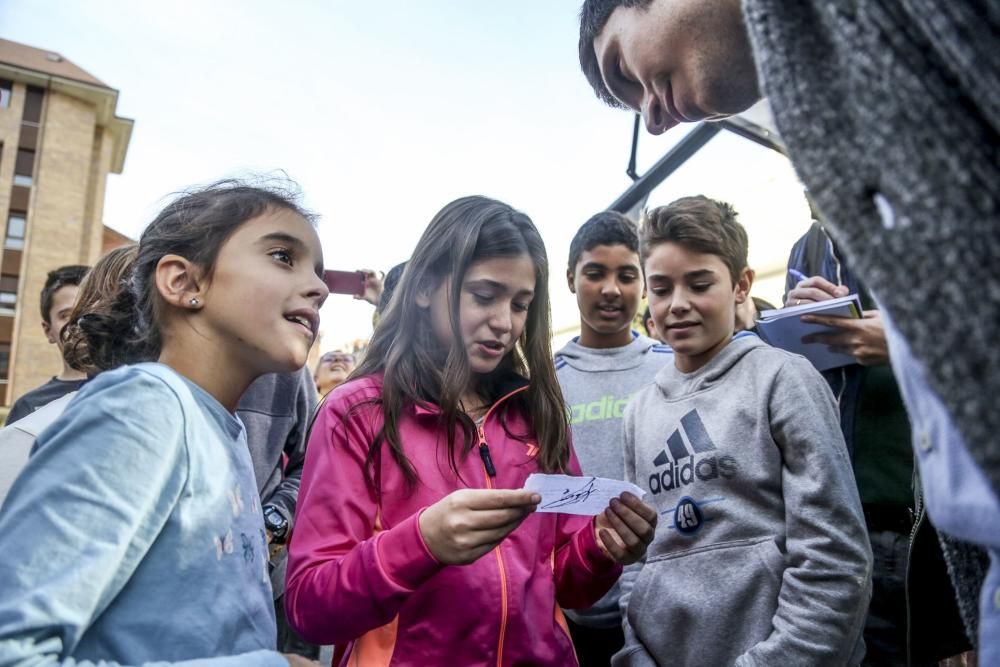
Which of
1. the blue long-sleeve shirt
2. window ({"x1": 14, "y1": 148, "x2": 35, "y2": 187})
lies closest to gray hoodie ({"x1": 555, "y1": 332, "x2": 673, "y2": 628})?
the blue long-sleeve shirt

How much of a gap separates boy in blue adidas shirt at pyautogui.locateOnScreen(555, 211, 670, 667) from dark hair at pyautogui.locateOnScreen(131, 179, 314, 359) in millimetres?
1549

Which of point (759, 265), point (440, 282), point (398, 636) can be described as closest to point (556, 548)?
point (398, 636)

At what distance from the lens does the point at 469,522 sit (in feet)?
4.27

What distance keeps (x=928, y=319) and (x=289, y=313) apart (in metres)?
1.27

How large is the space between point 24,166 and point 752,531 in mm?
29715

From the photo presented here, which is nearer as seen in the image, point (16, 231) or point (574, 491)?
point (574, 491)

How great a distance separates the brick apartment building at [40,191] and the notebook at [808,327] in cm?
2627

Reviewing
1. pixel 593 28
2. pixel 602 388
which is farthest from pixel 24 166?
pixel 593 28

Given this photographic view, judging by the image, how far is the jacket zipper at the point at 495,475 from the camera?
1502 millimetres

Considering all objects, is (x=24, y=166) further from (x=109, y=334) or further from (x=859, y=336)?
(x=859, y=336)

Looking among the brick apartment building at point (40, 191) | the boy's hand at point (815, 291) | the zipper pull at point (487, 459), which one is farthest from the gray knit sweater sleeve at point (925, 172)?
the brick apartment building at point (40, 191)

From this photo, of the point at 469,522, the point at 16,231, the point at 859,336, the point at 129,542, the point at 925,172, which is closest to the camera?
the point at 925,172

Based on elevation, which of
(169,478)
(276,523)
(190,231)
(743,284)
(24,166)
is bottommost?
(276,523)

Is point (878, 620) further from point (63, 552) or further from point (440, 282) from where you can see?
point (63, 552)
